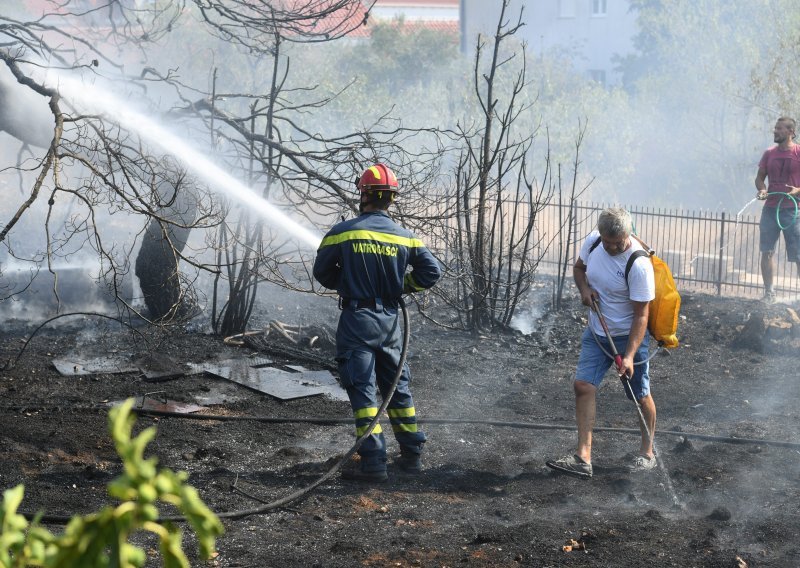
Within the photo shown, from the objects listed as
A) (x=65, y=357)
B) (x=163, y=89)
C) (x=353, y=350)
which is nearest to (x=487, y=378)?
(x=353, y=350)

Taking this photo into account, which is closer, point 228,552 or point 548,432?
point 228,552

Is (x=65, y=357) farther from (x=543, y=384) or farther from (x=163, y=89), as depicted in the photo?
(x=163, y=89)

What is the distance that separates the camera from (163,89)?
938 inches

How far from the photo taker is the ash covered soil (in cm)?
436

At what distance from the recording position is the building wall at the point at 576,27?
37656mm

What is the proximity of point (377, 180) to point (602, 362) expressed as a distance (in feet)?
5.57

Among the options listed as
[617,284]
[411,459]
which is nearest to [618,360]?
[617,284]

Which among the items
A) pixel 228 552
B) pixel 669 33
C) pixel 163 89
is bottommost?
pixel 228 552

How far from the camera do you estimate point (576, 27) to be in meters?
38.9

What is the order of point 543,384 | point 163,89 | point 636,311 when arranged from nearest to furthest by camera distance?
point 636,311 < point 543,384 < point 163,89

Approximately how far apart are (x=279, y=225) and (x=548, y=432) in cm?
351

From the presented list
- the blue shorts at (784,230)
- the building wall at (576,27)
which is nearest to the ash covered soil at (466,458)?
the blue shorts at (784,230)

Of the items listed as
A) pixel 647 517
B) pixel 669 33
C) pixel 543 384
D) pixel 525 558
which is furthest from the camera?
pixel 669 33

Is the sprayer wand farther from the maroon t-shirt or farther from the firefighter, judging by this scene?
the maroon t-shirt
